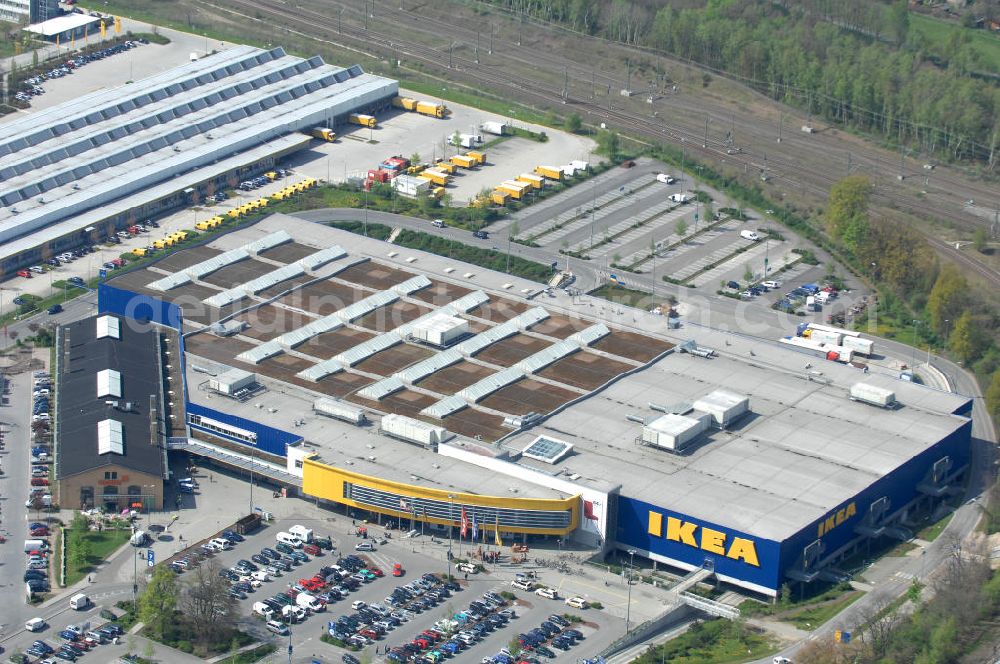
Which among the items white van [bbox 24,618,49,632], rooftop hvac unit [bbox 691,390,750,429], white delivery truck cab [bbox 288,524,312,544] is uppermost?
rooftop hvac unit [bbox 691,390,750,429]

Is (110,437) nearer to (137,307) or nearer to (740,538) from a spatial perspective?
(137,307)

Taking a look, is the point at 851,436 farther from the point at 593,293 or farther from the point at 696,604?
the point at 593,293

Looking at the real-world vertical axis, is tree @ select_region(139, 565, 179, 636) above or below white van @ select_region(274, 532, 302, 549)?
above

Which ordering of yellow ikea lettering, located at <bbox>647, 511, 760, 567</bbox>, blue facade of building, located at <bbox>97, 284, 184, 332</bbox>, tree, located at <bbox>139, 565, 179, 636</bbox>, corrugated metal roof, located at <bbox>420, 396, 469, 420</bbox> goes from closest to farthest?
tree, located at <bbox>139, 565, 179, 636</bbox> → yellow ikea lettering, located at <bbox>647, 511, 760, 567</bbox> → corrugated metal roof, located at <bbox>420, 396, 469, 420</bbox> → blue facade of building, located at <bbox>97, 284, 184, 332</bbox>

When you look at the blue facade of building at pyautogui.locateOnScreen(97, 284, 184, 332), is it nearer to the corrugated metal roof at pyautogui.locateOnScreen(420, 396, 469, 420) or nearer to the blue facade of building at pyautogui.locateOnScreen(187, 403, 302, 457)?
the blue facade of building at pyautogui.locateOnScreen(187, 403, 302, 457)

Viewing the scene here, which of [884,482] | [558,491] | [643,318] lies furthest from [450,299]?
[884,482]

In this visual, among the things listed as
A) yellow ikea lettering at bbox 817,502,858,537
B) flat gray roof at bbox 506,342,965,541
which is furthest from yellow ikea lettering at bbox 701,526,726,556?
yellow ikea lettering at bbox 817,502,858,537

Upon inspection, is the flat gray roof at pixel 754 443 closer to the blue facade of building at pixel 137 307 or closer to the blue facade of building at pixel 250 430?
the blue facade of building at pixel 250 430
